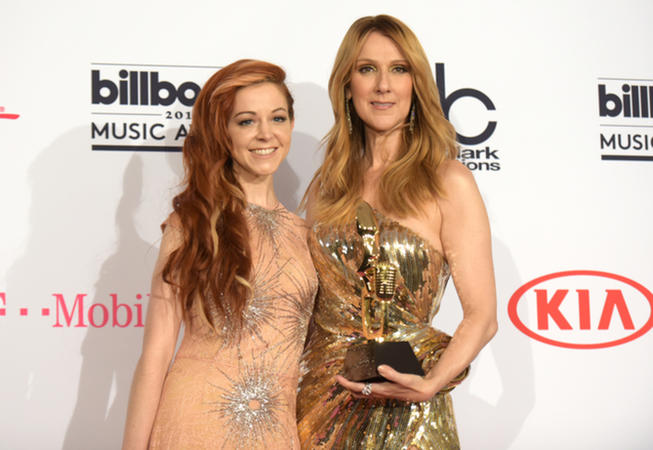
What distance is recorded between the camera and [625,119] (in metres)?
3.20

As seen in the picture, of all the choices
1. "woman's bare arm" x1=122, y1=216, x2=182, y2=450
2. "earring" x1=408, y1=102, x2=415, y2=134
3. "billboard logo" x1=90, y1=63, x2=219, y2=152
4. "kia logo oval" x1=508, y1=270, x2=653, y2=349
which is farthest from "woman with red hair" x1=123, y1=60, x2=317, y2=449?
"kia logo oval" x1=508, y1=270, x2=653, y2=349

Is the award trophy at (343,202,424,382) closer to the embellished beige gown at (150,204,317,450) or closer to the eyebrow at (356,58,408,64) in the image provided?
the embellished beige gown at (150,204,317,450)

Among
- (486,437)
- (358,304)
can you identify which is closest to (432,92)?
(358,304)

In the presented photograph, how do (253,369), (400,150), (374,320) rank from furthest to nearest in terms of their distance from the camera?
(400,150) → (374,320) → (253,369)

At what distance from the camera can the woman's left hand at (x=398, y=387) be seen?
6.10 ft

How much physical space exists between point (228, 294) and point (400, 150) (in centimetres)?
79

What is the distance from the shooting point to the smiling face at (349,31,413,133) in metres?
2.29

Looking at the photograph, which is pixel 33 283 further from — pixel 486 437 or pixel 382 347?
pixel 486 437

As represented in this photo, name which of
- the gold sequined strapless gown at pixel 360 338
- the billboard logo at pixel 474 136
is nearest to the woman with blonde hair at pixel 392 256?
the gold sequined strapless gown at pixel 360 338

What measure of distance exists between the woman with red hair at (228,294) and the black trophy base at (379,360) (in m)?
0.24

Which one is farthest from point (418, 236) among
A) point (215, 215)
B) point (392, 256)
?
point (215, 215)

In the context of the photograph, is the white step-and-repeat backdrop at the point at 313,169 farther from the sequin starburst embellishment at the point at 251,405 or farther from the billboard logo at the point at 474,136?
the sequin starburst embellishment at the point at 251,405

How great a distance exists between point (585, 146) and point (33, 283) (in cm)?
239

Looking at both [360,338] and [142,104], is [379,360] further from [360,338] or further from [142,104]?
[142,104]
